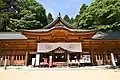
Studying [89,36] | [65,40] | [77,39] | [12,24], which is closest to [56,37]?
[65,40]

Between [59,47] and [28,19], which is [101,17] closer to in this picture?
[59,47]

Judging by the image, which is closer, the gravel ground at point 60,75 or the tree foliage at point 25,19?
the gravel ground at point 60,75


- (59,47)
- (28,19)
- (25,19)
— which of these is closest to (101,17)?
(59,47)

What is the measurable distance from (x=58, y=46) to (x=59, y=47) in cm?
14

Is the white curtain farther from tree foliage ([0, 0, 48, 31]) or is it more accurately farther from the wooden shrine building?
tree foliage ([0, 0, 48, 31])

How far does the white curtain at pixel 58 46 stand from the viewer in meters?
15.2

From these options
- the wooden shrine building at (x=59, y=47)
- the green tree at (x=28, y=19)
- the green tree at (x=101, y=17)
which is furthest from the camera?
the green tree at (x=28, y=19)

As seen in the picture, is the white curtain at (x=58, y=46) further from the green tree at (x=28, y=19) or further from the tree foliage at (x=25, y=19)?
the green tree at (x=28, y=19)

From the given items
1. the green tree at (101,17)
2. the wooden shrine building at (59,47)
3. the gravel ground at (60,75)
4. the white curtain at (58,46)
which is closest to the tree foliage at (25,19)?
the green tree at (101,17)

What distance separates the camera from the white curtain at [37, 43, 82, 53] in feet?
50.0

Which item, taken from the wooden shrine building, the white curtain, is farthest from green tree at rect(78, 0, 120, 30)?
the white curtain

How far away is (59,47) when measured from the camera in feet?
50.4

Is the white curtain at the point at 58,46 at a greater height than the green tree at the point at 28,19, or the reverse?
the green tree at the point at 28,19

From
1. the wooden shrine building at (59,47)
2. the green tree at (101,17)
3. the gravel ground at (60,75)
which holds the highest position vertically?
the green tree at (101,17)
